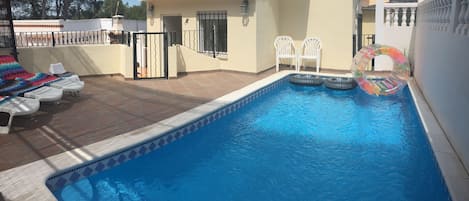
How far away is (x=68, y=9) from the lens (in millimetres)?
49938

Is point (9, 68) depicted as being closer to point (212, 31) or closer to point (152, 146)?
point (152, 146)

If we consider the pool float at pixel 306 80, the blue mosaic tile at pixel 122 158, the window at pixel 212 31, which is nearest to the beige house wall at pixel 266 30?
the pool float at pixel 306 80

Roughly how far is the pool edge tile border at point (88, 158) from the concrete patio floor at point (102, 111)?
0.81 feet

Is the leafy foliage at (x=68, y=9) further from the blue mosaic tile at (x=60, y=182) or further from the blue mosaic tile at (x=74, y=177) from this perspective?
the blue mosaic tile at (x=60, y=182)

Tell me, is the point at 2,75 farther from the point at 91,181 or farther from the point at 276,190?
the point at 276,190

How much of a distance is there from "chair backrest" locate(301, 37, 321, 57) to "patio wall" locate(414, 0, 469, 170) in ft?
14.3

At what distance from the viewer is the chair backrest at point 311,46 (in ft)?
44.1

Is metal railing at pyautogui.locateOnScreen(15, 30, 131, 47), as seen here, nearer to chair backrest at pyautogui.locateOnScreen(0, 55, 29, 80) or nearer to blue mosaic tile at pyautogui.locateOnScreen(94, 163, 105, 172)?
chair backrest at pyautogui.locateOnScreen(0, 55, 29, 80)

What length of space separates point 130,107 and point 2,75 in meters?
2.97

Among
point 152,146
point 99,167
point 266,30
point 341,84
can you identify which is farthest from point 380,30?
point 99,167

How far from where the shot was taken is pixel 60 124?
22.7ft

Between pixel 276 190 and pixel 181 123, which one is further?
pixel 181 123

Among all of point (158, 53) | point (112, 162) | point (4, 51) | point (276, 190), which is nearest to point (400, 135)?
point (276, 190)

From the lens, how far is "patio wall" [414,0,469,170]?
5043mm
